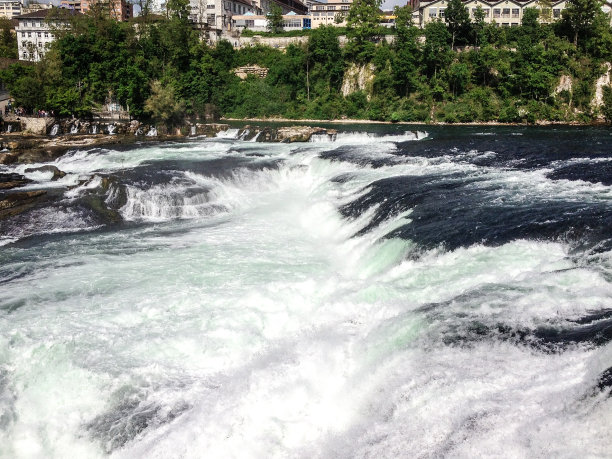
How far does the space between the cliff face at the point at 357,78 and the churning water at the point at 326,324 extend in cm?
3225

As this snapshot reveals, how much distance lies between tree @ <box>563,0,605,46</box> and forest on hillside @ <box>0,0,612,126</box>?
9 cm

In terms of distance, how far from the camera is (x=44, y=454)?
712 cm

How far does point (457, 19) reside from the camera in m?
46.9

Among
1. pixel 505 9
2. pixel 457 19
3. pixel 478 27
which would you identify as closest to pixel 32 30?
pixel 457 19

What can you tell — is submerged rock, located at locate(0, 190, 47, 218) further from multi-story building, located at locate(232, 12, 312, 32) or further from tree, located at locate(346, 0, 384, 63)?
multi-story building, located at locate(232, 12, 312, 32)

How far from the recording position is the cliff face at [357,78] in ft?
159

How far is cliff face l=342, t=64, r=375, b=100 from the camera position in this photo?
48531 mm

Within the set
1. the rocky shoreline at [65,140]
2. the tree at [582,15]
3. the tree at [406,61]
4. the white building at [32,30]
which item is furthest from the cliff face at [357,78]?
the white building at [32,30]

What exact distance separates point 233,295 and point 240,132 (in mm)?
25625

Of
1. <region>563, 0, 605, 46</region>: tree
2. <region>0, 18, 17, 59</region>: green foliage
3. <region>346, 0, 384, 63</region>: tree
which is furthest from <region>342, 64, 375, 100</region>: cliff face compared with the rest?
<region>0, 18, 17, 59</region>: green foliage

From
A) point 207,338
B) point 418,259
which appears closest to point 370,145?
point 418,259

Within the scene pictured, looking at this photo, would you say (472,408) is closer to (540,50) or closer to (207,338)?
(207,338)

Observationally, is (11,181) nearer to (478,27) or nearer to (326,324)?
(326,324)

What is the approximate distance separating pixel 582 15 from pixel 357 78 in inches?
748
